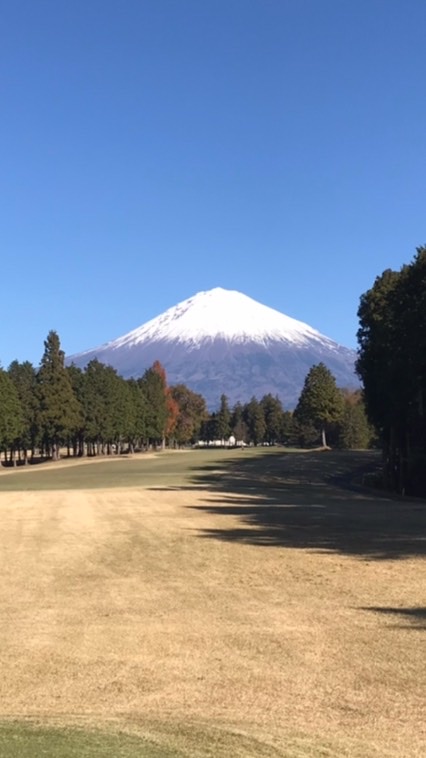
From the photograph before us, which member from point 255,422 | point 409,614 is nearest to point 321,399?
point 255,422

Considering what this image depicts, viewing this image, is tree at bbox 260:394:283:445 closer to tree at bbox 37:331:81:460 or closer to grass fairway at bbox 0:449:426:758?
tree at bbox 37:331:81:460

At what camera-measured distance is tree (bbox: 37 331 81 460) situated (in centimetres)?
8756

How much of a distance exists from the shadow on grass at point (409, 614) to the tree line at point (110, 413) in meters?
69.9

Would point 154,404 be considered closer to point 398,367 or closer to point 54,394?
point 54,394

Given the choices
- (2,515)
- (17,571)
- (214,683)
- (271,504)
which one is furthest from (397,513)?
(214,683)

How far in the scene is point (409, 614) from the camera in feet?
38.0

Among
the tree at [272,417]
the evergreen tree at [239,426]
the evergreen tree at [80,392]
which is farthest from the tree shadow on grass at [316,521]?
the evergreen tree at [239,426]

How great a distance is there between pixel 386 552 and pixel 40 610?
334 inches

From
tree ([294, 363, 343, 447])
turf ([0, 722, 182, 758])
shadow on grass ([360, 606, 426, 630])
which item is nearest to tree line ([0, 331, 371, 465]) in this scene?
tree ([294, 363, 343, 447])

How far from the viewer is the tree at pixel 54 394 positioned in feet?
287

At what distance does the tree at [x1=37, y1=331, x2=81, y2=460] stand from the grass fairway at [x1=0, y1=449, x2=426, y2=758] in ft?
215

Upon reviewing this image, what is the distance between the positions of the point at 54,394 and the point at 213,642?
263ft

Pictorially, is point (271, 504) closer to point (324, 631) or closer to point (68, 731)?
point (324, 631)

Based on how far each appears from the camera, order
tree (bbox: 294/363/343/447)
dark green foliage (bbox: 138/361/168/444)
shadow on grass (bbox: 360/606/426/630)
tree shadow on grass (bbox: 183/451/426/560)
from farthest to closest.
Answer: dark green foliage (bbox: 138/361/168/444) → tree (bbox: 294/363/343/447) → tree shadow on grass (bbox: 183/451/426/560) → shadow on grass (bbox: 360/606/426/630)
